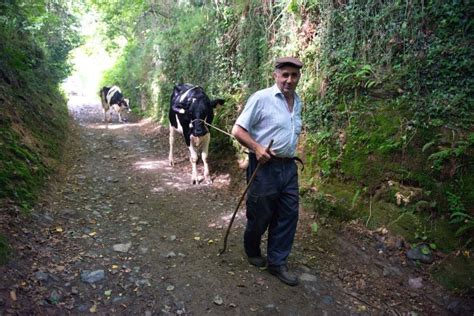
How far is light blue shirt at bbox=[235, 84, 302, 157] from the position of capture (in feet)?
11.6

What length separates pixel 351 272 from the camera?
4.08m

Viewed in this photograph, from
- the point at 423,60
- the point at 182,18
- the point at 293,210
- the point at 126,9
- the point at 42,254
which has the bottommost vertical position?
the point at 42,254

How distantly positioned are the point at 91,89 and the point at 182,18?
25.0 metres

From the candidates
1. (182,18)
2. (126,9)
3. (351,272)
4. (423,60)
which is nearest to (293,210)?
(351,272)

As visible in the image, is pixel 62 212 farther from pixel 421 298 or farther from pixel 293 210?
pixel 421 298

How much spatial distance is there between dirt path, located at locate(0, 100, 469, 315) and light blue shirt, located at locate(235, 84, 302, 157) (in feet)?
4.78

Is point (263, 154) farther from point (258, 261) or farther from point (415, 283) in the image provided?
point (415, 283)

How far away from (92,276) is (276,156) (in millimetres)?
2176

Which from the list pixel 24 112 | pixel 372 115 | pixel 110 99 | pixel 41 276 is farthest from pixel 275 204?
pixel 110 99

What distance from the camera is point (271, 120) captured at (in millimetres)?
3535

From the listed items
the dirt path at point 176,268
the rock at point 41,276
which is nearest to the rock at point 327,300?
the dirt path at point 176,268

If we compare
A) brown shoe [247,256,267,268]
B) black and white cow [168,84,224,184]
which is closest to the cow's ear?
black and white cow [168,84,224,184]

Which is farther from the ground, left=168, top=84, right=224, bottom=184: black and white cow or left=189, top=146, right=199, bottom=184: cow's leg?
left=168, top=84, right=224, bottom=184: black and white cow

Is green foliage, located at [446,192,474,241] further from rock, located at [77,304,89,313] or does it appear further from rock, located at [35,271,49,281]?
rock, located at [35,271,49,281]
